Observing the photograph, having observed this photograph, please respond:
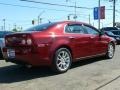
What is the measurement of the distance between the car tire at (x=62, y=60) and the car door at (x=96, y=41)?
1416mm

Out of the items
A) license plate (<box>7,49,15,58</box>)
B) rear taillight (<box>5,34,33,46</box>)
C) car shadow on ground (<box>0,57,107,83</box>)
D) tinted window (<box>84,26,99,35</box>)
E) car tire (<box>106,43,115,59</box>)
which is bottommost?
car shadow on ground (<box>0,57,107,83</box>)

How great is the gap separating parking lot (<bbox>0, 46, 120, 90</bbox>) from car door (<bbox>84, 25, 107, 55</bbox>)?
1.63 ft

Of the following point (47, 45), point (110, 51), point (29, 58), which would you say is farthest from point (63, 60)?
point (110, 51)

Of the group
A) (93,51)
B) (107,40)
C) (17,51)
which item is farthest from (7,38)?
(107,40)

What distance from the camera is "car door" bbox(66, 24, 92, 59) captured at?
902 centimetres

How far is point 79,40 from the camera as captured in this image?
9.25 meters

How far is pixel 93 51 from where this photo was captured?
10.0 metres

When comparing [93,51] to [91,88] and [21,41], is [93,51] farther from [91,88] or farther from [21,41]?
[91,88]

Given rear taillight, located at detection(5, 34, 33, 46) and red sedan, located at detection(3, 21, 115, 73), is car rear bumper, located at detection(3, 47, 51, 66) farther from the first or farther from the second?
rear taillight, located at detection(5, 34, 33, 46)

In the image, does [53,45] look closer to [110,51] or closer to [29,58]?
[29,58]

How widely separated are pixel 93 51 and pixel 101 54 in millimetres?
713

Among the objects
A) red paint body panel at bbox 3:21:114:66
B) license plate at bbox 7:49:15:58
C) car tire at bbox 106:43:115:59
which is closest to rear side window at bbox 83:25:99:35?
red paint body panel at bbox 3:21:114:66


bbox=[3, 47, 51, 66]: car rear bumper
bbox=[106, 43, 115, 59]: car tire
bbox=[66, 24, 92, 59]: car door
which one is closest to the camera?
bbox=[3, 47, 51, 66]: car rear bumper

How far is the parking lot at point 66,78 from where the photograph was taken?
6820 millimetres
